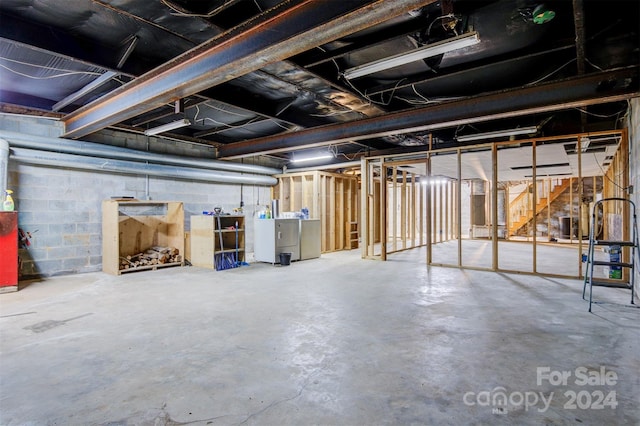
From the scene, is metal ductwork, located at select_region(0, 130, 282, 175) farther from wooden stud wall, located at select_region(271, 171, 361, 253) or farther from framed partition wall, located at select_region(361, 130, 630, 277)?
framed partition wall, located at select_region(361, 130, 630, 277)

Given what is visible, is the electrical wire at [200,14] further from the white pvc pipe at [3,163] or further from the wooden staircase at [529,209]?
the wooden staircase at [529,209]

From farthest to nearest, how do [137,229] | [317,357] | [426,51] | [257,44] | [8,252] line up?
[137,229]
[8,252]
[426,51]
[257,44]
[317,357]

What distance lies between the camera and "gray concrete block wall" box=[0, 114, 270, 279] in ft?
16.2

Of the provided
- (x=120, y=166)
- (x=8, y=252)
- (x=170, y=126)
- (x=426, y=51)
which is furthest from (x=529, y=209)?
(x=8, y=252)

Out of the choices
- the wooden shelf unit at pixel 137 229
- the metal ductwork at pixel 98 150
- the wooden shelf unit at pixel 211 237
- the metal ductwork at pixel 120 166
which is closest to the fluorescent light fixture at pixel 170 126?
the metal ductwork at pixel 98 150

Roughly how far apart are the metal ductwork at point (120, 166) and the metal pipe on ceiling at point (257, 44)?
1.97 m

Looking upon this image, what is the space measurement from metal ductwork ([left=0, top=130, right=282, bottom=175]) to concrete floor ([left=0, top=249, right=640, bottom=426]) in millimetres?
2290

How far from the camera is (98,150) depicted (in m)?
5.38

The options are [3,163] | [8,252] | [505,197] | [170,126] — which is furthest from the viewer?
[505,197]

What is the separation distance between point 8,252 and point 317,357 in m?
4.75

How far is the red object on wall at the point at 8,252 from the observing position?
13.8 feet

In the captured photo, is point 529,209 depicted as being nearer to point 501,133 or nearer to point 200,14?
point 501,133

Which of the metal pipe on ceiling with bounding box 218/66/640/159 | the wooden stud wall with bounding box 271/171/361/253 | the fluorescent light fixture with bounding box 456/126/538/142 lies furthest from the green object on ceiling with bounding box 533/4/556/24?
the wooden stud wall with bounding box 271/171/361/253

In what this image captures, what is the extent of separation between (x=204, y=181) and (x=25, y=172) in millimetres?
3054
